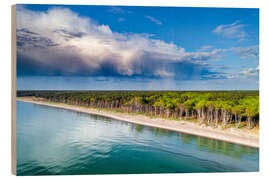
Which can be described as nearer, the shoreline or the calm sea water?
the calm sea water

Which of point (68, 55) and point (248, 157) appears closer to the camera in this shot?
point (68, 55)

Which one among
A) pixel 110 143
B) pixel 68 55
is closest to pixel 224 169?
pixel 110 143

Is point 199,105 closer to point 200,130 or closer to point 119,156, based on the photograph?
point 200,130

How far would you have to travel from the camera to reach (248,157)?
895 cm

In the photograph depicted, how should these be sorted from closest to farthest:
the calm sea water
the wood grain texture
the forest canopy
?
the wood grain texture
the calm sea water
the forest canopy

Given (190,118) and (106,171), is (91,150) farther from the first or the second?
(190,118)

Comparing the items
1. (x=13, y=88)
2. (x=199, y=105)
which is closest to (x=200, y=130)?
(x=199, y=105)

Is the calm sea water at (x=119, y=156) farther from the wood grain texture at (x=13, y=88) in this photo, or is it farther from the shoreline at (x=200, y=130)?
the shoreline at (x=200, y=130)

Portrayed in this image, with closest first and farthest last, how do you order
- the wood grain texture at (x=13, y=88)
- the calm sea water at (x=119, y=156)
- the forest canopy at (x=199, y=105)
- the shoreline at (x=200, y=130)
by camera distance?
the wood grain texture at (x=13, y=88), the calm sea water at (x=119, y=156), the shoreline at (x=200, y=130), the forest canopy at (x=199, y=105)

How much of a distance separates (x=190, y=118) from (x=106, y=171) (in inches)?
449

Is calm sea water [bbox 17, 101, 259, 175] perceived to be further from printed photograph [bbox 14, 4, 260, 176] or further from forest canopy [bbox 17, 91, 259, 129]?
forest canopy [bbox 17, 91, 259, 129]

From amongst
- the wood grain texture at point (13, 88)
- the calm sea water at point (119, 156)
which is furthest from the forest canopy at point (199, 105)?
the calm sea water at point (119, 156)

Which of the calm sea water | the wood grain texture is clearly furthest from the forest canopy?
the calm sea water

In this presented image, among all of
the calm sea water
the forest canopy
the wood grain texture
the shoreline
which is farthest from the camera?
the forest canopy
